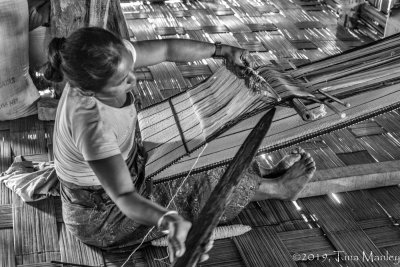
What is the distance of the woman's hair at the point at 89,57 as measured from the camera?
154 centimetres

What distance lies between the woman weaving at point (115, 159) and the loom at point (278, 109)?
7cm

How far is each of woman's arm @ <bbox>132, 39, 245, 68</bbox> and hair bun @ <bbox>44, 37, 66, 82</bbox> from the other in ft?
1.25

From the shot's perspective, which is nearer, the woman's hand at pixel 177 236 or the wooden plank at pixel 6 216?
the woman's hand at pixel 177 236

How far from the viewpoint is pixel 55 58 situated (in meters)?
1.62

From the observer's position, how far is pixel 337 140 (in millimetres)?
2762

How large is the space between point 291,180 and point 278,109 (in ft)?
1.36

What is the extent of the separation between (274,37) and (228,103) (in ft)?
6.22

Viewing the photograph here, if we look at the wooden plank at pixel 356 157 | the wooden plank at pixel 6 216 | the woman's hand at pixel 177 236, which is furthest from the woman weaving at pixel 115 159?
the wooden plank at pixel 356 157

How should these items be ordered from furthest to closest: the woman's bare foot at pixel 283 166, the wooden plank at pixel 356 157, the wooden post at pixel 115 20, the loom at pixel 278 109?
1. the wooden post at pixel 115 20
2. the wooden plank at pixel 356 157
3. the woman's bare foot at pixel 283 166
4. the loom at pixel 278 109

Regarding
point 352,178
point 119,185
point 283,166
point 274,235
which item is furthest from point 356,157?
point 119,185

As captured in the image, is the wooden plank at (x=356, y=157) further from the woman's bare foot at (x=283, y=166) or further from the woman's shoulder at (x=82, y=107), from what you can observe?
the woman's shoulder at (x=82, y=107)

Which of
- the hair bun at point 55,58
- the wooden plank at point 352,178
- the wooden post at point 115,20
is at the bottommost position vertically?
the wooden post at point 115,20

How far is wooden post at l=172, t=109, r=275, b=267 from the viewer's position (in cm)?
139

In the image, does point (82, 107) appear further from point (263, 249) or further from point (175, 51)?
point (263, 249)
